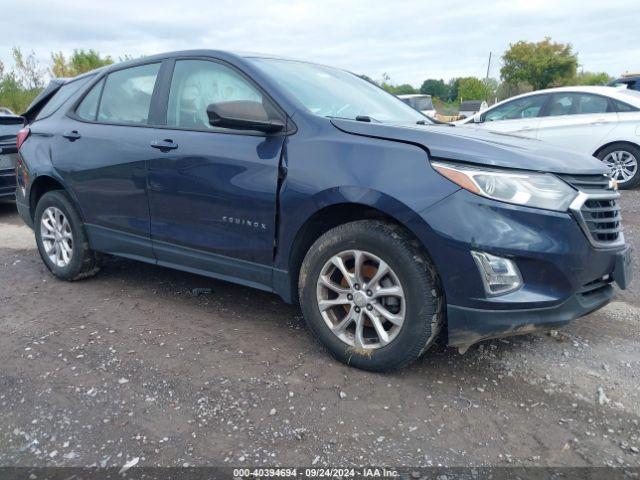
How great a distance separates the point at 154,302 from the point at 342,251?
6.03ft

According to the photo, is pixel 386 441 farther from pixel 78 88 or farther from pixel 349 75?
pixel 78 88

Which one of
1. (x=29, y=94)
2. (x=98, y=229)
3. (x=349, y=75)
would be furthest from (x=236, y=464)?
(x=29, y=94)

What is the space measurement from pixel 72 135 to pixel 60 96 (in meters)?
0.68

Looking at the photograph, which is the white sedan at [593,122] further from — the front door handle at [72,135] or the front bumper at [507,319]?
the front bumper at [507,319]

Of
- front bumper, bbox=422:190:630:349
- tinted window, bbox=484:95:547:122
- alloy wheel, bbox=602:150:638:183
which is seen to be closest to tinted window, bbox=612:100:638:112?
alloy wheel, bbox=602:150:638:183

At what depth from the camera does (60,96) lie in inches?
181

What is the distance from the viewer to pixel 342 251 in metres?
2.79

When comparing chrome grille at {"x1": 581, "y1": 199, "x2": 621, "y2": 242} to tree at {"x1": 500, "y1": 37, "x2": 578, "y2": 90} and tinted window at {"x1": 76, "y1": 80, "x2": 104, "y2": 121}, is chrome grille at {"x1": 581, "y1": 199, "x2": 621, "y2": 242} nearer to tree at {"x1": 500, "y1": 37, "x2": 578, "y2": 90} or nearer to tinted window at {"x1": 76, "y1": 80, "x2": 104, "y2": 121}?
tinted window at {"x1": 76, "y1": 80, "x2": 104, "y2": 121}

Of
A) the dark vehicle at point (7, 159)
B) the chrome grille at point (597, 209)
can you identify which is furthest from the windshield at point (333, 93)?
the dark vehicle at point (7, 159)

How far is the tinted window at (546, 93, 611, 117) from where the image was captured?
322 inches

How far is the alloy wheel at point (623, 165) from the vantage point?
26.3ft

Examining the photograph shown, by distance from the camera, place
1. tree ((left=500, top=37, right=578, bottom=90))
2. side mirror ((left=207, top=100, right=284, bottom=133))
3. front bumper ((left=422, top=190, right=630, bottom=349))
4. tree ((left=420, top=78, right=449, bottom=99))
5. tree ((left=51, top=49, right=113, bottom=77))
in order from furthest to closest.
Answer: tree ((left=420, top=78, right=449, bottom=99)) → tree ((left=500, top=37, right=578, bottom=90)) → tree ((left=51, top=49, right=113, bottom=77)) → side mirror ((left=207, top=100, right=284, bottom=133)) → front bumper ((left=422, top=190, right=630, bottom=349))

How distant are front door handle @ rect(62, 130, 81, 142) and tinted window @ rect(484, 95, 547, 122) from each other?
23.6ft

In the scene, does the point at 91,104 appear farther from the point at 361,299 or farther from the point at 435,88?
the point at 435,88
